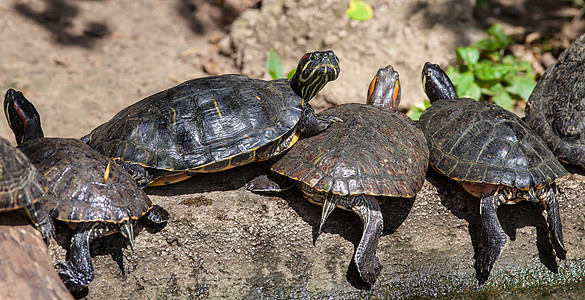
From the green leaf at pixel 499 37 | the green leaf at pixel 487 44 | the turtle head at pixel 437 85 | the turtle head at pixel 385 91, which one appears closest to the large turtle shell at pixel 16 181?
the turtle head at pixel 385 91

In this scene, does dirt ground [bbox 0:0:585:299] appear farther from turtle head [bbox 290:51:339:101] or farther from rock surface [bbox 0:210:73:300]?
turtle head [bbox 290:51:339:101]

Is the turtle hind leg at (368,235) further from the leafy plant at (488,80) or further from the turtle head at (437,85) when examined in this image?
the leafy plant at (488,80)

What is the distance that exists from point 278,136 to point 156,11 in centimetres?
492

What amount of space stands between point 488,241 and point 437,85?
1783mm

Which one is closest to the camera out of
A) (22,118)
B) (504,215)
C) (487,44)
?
(22,118)

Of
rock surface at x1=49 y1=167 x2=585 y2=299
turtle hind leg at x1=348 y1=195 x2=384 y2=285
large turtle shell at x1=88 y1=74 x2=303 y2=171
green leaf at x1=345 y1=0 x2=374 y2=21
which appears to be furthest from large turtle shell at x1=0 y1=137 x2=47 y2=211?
green leaf at x1=345 y1=0 x2=374 y2=21

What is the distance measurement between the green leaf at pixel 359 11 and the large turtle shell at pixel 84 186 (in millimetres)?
3880

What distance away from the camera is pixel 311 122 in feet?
11.9

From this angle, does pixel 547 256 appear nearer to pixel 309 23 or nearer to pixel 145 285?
pixel 145 285

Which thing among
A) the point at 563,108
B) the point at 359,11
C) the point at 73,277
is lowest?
the point at 73,277

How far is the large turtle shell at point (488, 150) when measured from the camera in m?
3.40

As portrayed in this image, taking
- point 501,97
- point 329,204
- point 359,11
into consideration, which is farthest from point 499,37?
point 329,204

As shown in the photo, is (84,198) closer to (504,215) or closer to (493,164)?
(493,164)

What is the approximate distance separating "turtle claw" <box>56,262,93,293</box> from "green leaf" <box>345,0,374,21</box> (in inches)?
176
